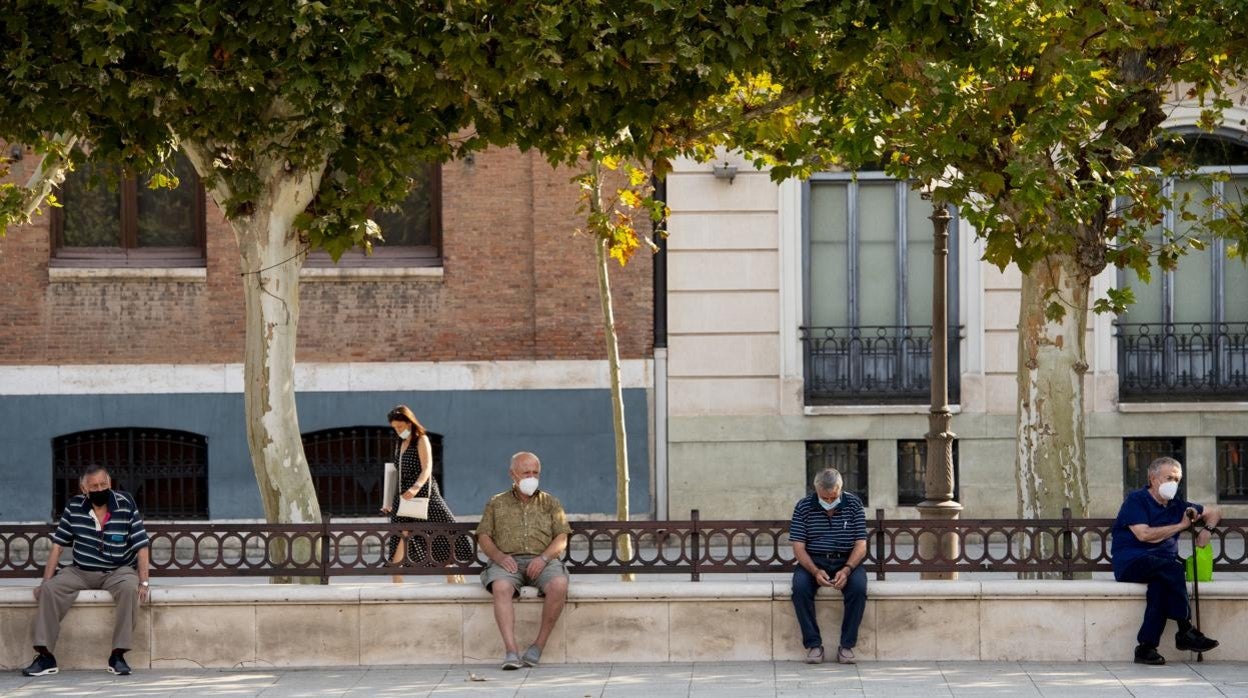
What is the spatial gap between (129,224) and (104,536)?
9515mm

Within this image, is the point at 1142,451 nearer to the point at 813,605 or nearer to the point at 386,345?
the point at 386,345

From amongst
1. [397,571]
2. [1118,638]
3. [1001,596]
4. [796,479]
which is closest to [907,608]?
[1001,596]

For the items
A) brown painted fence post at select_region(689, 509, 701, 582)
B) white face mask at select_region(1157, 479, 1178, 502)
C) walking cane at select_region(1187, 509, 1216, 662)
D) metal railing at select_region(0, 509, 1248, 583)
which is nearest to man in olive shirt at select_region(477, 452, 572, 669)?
metal railing at select_region(0, 509, 1248, 583)

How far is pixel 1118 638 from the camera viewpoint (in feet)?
37.4

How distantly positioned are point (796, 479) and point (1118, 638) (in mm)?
9066

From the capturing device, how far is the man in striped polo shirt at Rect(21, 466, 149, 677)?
11.2 meters

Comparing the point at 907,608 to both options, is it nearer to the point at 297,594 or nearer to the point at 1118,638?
the point at 1118,638

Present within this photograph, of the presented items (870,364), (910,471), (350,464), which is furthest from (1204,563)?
(350,464)

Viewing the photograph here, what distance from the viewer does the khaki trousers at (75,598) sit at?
36.8 ft

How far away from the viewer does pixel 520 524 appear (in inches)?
460

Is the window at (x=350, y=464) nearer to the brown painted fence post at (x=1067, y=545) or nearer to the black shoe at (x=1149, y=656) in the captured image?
the brown painted fence post at (x=1067, y=545)

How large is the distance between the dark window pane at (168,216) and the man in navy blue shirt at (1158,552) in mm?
12197

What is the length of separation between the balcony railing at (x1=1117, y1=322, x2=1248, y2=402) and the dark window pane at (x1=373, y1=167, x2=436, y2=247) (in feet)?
25.9

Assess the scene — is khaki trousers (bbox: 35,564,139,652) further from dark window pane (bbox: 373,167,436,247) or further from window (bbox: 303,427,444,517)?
dark window pane (bbox: 373,167,436,247)
